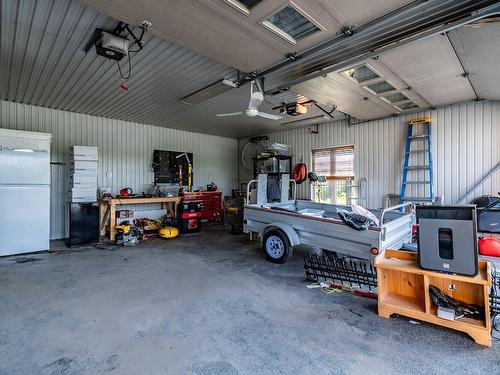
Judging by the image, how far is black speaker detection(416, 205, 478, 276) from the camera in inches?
82.0

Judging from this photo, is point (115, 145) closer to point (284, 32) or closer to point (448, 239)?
point (284, 32)

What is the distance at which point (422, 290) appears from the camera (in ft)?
8.27

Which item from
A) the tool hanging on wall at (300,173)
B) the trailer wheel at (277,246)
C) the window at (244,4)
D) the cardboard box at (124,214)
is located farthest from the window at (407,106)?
the cardboard box at (124,214)

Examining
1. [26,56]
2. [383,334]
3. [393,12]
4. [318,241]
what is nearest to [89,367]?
[383,334]

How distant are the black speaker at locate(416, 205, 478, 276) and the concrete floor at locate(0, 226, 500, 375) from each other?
590 mm

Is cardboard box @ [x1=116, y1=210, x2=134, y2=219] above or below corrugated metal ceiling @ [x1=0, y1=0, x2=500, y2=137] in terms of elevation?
below

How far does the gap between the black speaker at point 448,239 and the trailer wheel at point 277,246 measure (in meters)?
1.86

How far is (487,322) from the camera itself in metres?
2.04

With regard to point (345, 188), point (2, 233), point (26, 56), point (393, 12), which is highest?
point (26, 56)

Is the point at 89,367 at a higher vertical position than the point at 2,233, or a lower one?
lower

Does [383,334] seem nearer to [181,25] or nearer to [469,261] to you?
[469,261]

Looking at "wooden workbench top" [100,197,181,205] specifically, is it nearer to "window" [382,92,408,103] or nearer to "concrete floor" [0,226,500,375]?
"concrete floor" [0,226,500,375]

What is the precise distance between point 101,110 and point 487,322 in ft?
23.3

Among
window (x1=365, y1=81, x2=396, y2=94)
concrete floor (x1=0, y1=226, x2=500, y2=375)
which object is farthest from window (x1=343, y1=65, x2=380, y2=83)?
concrete floor (x1=0, y1=226, x2=500, y2=375)
